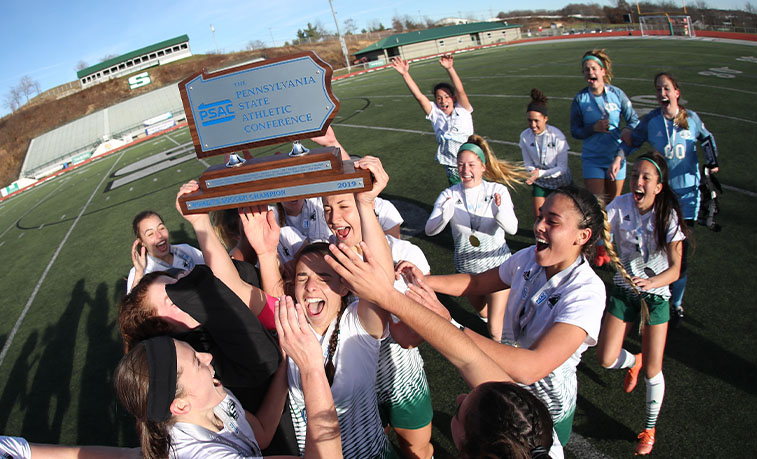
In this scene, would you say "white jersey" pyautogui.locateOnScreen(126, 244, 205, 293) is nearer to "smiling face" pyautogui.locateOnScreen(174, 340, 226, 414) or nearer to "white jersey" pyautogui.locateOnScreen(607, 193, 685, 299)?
"smiling face" pyautogui.locateOnScreen(174, 340, 226, 414)

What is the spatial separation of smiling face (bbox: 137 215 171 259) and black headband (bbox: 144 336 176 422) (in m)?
2.73

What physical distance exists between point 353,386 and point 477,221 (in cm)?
229

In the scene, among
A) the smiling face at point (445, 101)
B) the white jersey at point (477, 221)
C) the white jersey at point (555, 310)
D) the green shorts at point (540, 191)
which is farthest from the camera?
the smiling face at point (445, 101)

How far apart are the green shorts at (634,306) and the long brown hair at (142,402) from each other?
3.06 meters

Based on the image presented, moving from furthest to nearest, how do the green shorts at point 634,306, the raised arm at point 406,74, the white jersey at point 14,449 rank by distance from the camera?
the raised arm at point 406,74
the green shorts at point 634,306
the white jersey at point 14,449

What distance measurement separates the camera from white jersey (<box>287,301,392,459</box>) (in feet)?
7.27

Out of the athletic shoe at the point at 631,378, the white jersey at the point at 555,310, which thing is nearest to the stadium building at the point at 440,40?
the athletic shoe at the point at 631,378

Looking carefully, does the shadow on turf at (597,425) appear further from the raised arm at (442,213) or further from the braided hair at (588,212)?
the raised arm at (442,213)

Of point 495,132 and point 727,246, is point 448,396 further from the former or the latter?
point 495,132

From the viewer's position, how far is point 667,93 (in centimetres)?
462

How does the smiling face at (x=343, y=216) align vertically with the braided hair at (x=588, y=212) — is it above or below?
above

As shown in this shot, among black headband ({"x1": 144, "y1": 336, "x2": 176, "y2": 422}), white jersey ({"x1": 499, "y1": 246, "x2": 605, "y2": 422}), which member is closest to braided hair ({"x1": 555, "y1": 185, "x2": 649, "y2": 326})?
white jersey ({"x1": 499, "y1": 246, "x2": 605, "y2": 422})

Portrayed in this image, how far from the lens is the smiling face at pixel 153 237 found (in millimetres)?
4277

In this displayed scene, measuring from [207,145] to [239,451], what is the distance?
150cm
